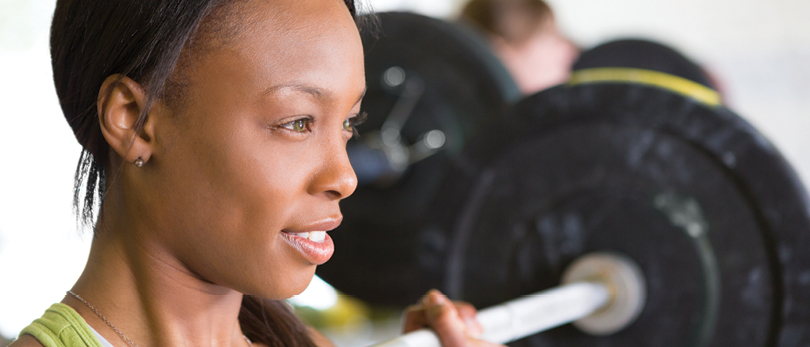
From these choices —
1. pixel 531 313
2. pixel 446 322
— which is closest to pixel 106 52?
pixel 446 322

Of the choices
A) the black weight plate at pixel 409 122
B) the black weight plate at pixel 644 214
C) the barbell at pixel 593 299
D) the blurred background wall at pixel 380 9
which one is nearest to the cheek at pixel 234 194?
the blurred background wall at pixel 380 9

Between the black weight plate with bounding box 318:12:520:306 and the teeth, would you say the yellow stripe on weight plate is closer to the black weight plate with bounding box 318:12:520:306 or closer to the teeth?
the black weight plate with bounding box 318:12:520:306

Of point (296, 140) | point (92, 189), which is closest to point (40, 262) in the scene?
point (92, 189)

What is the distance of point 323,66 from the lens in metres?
0.46

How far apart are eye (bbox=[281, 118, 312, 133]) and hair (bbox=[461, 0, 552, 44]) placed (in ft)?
5.29

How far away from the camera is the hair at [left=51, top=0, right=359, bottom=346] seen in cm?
44

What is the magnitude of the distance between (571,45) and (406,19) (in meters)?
1.16

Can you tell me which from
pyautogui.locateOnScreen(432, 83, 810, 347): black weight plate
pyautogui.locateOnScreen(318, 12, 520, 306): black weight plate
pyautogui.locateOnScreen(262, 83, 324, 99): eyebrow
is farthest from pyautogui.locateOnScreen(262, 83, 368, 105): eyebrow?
pyautogui.locateOnScreen(318, 12, 520, 306): black weight plate

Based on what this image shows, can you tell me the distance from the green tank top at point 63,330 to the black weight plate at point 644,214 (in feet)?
2.00

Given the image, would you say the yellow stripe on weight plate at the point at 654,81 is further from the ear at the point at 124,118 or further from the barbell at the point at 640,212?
the ear at the point at 124,118

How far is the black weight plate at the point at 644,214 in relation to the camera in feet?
2.67

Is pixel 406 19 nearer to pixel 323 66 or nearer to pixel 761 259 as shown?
pixel 761 259

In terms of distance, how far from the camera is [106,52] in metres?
0.45

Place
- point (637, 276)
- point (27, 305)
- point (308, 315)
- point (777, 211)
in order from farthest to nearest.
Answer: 1. point (308, 315)
2. point (27, 305)
3. point (637, 276)
4. point (777, 211)
